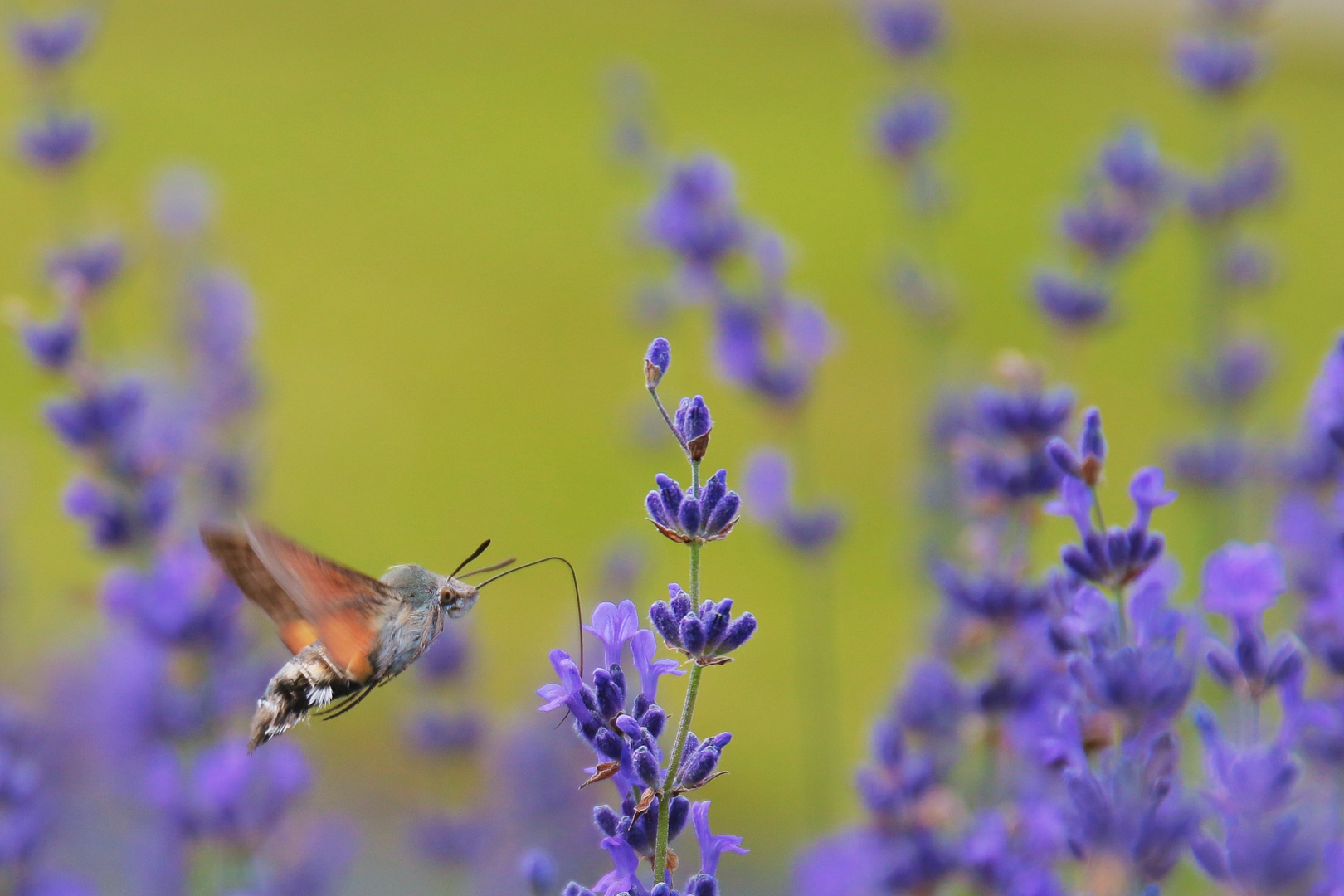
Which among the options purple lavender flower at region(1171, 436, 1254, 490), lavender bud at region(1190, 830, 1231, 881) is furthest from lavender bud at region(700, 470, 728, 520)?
purple lavender flower at region(1171, 436, 1254, 490)

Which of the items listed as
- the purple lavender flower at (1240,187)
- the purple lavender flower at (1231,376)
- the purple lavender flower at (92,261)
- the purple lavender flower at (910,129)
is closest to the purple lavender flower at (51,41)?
the purple lavender flower at (92,261)

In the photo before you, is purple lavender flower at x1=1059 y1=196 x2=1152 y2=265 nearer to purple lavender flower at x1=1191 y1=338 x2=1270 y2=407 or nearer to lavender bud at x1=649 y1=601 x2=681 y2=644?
purple lavender flower at x1=1191 y1=338 x2=1270 y2=407

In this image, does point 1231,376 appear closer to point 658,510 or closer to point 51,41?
point 658,510

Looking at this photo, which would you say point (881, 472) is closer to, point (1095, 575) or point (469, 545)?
point (469, 545)

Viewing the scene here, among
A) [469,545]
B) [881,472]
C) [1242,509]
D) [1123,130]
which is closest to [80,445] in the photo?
[1123,130]

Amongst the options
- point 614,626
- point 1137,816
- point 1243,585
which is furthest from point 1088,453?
point 614,626
